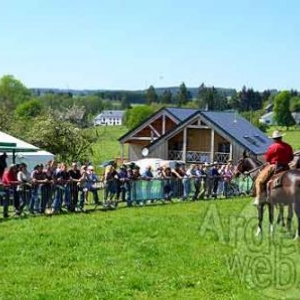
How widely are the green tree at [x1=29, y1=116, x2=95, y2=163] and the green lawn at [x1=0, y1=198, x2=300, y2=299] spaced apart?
103 ft

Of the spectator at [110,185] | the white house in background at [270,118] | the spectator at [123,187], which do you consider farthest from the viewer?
the white house in background at [270,118]

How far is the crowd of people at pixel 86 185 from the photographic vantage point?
66.0ft

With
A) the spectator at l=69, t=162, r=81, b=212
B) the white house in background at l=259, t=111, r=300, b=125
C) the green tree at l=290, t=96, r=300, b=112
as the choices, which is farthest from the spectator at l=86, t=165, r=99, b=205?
the green tree at l=290, t=96, r=300, b=112

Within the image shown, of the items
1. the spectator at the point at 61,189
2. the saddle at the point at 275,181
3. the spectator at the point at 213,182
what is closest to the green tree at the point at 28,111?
the spectator at the point at 213,182

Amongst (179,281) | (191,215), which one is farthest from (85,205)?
(179,281)

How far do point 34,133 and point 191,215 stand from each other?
32304 millimetres

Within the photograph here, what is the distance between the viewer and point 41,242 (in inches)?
556

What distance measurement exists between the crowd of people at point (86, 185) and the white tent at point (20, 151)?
3.00 metres

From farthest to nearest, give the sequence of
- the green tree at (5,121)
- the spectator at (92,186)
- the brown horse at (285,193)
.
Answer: the green tree at (5,121), the spectator at (92,186), the brown horse at (285,193)

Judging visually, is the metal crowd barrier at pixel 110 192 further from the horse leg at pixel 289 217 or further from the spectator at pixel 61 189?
the horse leg at pixel 289 217

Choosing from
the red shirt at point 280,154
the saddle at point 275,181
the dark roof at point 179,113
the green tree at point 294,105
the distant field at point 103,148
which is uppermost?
the green tree at point 294,105

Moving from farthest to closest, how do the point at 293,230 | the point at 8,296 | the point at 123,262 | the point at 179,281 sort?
the point at 293,230, the point at 123,262, the point at 179,281, the point at 8,296

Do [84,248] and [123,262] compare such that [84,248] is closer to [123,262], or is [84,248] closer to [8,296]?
[123,262]

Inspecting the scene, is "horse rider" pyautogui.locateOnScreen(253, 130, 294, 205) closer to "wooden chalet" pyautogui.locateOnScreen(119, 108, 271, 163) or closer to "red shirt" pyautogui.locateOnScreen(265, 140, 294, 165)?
"red shirt" pyautogui.locateOnScreen(265, 140, 294, 165)
